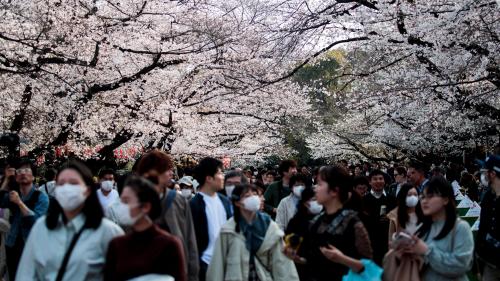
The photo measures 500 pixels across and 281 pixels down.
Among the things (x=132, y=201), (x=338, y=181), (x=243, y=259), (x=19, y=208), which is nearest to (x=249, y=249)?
(x=243, y=259)

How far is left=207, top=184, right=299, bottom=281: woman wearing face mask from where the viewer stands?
5.24 meters

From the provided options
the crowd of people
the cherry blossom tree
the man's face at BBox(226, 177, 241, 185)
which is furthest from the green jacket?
the cherry blossom tree

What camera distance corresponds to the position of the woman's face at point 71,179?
4.25 metres

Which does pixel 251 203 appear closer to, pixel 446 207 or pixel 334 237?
pixel 334 237

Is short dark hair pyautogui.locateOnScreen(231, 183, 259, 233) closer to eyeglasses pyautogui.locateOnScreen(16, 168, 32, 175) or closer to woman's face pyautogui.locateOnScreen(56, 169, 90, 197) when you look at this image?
woman's face pyautogui.locateOnScreen(56, 169, 90, 197)

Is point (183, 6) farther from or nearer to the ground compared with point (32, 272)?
farther from the ground

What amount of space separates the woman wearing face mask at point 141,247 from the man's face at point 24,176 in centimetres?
383

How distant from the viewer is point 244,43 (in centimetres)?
1828

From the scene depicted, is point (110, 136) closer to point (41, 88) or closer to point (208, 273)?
point (41, 88)

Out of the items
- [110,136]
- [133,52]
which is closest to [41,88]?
[133,52]

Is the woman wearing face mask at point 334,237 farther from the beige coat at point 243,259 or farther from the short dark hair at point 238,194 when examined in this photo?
the short dark hair at point 238,194

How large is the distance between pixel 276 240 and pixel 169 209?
893 millimetres

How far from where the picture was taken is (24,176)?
7.41m

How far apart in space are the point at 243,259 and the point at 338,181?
1087 mm
